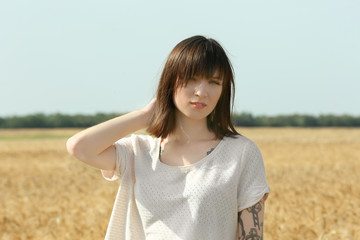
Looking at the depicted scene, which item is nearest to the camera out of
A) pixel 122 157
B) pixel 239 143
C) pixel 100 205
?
pixel 239 143

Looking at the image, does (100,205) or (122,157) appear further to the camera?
(100,205)

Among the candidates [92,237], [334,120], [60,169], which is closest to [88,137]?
[92,237]

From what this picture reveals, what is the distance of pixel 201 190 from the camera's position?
93.4 inches

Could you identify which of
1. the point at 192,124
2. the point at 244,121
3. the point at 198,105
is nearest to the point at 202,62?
the point at 198,105

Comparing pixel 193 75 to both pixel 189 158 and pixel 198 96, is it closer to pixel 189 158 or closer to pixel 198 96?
pixel 198 96

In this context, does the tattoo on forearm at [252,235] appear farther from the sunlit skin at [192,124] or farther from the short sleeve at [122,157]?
the short sleeve at [122,157]

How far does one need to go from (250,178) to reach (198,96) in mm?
451

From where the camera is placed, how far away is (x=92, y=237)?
4.71 metres

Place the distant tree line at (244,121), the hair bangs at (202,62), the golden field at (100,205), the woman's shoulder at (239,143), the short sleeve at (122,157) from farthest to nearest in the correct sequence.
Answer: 1. the distant tree line at (244,121)
2. the golden field at (100,205)
3. the short sleeve at (122,157)
4. the woman's shoulder at (239,143)
5. the hair bangs at (202,62)

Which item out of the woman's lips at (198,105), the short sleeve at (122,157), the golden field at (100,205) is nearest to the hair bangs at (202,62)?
the woman's lips at (198,105)

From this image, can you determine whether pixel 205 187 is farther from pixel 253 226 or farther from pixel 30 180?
pixel 30 180

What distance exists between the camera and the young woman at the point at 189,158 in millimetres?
2373

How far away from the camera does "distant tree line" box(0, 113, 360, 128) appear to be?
4553 centimetres

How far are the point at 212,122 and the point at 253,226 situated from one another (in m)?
0.53
